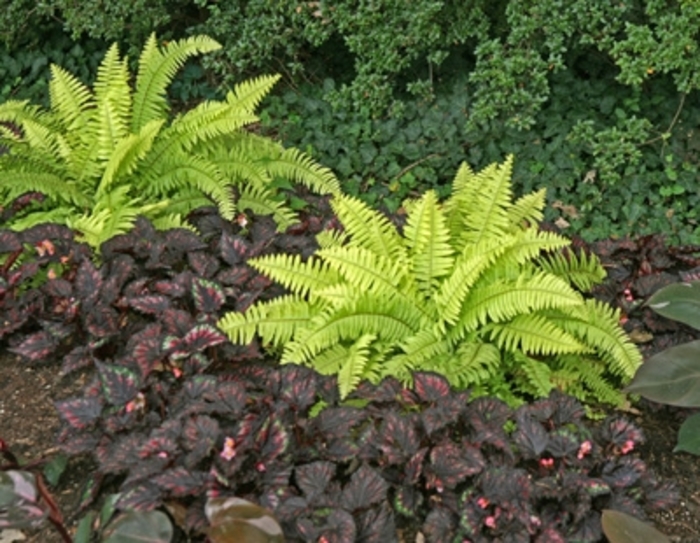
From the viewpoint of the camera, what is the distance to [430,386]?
3.21 metres

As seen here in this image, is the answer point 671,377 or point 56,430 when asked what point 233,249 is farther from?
point 671,377

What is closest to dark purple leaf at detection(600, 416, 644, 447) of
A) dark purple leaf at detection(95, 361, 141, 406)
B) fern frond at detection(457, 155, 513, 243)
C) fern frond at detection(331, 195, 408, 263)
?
fern frond at detection(457, 155, 513, 243)

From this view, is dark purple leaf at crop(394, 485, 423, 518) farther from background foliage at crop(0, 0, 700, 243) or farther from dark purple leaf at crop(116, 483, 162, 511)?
background foliage at crop(0, 0, 700, 243)

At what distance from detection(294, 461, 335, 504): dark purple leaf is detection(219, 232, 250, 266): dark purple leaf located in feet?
4.38

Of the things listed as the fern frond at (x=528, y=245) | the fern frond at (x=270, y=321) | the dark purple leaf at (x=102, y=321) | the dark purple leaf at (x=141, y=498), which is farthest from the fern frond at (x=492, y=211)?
the dark purple leaf at (x=141, y=498)

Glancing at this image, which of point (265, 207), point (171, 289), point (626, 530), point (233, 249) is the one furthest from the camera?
point (265, 207)

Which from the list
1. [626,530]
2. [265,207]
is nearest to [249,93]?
[265,207]

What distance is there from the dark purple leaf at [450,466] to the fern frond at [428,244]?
93cm

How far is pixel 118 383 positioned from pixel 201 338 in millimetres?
380

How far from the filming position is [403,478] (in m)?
3.00

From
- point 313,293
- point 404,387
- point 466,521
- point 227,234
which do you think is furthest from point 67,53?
point 466,521

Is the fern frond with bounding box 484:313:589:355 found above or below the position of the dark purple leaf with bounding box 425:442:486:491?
above

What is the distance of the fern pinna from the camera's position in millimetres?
3521

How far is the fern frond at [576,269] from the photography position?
393cm
